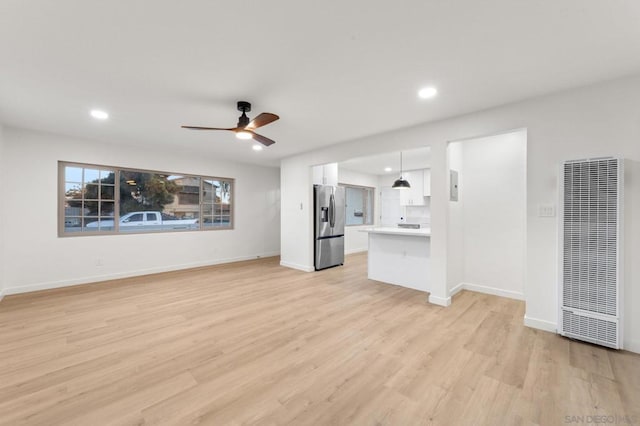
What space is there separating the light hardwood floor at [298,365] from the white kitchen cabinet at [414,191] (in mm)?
3799

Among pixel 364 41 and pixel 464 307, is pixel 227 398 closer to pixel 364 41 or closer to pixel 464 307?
pixel 364 41

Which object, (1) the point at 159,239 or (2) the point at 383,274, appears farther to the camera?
(1) the point at 159,239

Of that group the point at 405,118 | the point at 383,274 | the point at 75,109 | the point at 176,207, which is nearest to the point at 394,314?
the point at 383,274

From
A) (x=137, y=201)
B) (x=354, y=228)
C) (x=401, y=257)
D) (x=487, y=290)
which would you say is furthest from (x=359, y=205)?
(x=137, y=201)

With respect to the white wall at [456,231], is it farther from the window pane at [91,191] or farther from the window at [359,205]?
the window pane at [91,191]

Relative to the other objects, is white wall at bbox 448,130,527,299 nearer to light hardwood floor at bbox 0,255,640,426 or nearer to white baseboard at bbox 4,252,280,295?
light hardwood floor at bbox 0,255,640,426

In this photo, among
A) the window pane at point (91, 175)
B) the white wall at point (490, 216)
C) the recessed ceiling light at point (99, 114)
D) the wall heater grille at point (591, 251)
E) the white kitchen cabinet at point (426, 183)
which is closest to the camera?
the wall heater grille at point (591, 251)

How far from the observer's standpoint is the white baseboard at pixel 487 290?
12.4ft

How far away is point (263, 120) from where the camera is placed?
2.87 m

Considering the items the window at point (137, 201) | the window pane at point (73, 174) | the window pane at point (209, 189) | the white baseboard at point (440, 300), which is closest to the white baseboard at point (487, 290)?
the white baseboard at point (440, 300)

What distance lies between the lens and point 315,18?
1.71 m

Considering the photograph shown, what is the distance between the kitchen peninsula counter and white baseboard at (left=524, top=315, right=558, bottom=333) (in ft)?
4.32

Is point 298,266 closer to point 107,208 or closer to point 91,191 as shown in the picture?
point 107,208

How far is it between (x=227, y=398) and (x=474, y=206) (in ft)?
13.3
